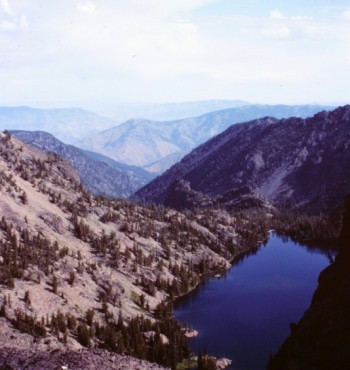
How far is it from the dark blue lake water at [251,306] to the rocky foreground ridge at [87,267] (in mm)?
5663

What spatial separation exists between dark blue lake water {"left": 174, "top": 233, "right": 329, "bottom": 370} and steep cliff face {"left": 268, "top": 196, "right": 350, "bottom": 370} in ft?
38.1

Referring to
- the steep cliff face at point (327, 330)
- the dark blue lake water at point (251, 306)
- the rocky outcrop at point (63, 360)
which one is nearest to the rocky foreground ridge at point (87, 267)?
the rocky outcrop at point (63, 360)

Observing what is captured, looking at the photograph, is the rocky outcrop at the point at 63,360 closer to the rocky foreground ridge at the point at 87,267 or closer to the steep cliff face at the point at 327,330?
the rocky foreground ridge at the point at 87,267

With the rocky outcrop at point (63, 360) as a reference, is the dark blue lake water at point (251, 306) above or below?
below

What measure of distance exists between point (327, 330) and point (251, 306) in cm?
4815

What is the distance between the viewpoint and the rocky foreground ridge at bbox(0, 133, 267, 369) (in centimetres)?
6719

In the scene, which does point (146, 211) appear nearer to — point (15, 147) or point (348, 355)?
point (15, 147)

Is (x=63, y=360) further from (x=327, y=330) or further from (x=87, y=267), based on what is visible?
(x=87, y=267)

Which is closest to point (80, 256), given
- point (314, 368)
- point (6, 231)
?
point (6, 231)

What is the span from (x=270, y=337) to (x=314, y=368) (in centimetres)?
3153

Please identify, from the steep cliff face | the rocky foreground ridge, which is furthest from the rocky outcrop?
the steep cliff face

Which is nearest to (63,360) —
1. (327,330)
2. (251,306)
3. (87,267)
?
(327,330)

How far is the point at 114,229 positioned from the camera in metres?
129

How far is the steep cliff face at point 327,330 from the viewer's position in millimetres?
53500
